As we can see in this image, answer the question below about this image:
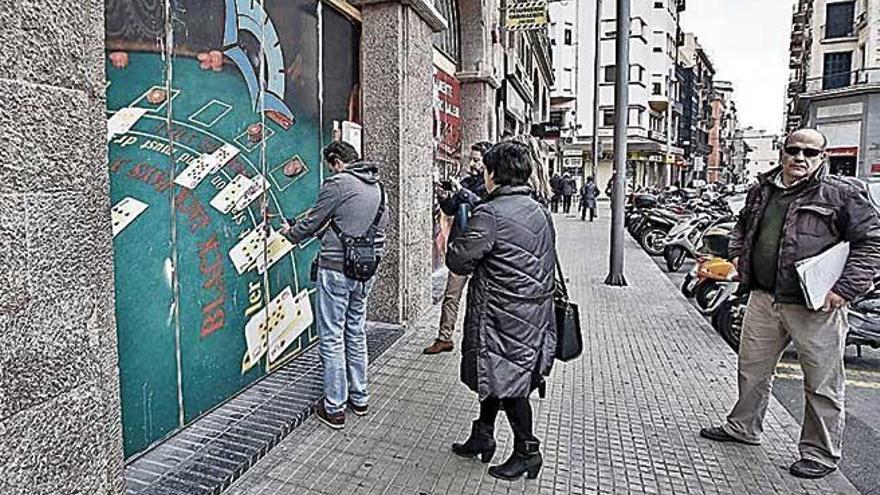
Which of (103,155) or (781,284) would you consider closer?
(103,155)

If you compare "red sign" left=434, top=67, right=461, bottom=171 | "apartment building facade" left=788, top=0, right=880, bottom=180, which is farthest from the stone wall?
"apartment building facade" left=788, top=0, right=880, bottom=180

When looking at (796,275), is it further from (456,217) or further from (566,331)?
(456,217)

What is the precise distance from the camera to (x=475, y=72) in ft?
35.1

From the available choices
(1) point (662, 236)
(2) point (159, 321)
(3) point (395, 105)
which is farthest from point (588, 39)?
(2) point (159, 321)

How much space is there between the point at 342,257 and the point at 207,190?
90cm

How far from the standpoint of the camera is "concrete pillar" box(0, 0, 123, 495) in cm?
218

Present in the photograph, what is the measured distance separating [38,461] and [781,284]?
363cm

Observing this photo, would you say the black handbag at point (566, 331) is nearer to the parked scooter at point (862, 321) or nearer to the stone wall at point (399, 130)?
the parked scooter at point (862, 321)

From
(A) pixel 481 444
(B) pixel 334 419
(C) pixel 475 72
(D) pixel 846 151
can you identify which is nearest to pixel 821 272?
(A) pixel 481 444

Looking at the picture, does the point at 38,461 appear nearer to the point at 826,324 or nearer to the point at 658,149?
the point at 826,324

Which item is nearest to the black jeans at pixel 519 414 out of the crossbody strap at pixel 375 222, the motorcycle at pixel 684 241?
the crossbody strap at pixel 375 222

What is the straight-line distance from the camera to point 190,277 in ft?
12.9

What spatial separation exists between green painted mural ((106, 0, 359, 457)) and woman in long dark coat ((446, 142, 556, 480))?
1.59 m

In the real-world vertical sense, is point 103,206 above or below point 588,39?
below
